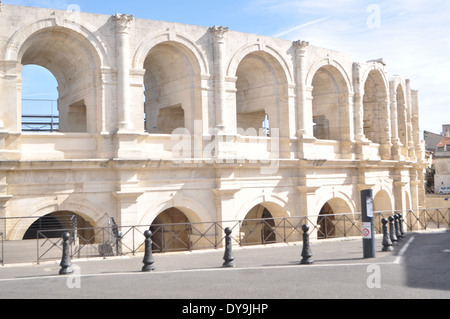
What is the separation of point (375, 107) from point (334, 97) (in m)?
3.79

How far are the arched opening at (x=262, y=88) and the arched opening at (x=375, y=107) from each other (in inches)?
265

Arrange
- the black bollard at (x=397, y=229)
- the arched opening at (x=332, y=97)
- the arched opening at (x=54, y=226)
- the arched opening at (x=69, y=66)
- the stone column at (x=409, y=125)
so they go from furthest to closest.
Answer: the stone column at (x=409, y=125), the arched opening at (x=332, y=97), the arched opening at (x=54, y=226), the arched opening at (x=69, y=66), the black bollard at (x=397, y=229)

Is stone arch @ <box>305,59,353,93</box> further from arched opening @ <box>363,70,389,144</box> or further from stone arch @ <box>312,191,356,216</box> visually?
stone arch @ <box>312,191,356,216</box>

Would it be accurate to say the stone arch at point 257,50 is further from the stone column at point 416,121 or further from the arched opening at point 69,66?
the stone column at point 416,121

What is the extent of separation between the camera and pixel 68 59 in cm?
1775

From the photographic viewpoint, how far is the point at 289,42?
68.9 feet

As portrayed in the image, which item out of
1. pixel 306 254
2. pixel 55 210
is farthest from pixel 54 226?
pixel 306 254

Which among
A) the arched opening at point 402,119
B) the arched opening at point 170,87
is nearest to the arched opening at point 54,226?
the arched opening at point 170,87

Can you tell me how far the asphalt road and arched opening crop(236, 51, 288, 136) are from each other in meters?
8.82

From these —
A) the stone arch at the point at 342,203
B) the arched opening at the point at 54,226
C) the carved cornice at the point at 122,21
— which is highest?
the carved cornice at the point at 122,21

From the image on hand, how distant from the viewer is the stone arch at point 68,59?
51.9 ft

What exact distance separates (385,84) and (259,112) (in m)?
7.00

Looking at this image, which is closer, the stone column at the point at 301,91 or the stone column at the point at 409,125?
the stone column at the point at 301,91

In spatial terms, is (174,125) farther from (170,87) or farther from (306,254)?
(306,254)
